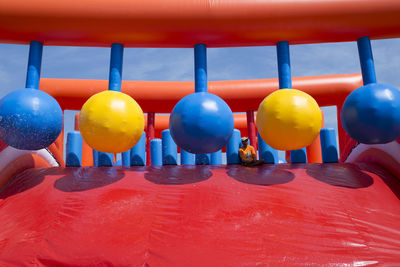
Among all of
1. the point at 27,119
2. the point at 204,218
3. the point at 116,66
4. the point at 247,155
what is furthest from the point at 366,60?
the point at 27,119

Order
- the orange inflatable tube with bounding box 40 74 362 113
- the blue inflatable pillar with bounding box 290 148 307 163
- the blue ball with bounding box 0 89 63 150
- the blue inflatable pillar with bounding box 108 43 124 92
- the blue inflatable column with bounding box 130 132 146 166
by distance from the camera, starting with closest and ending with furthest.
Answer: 1. the blue ball with bounding box 0 89 63 150
2. the blue inflatable pillar with bounding box 108 43 124 92
3. the blue inflatable pillar with bounding box 290 148 307 163
4. the blue inflatable column with bounding box 130 132 146 166
5. the orange inflatable tube with bounding box 40 74 362 113

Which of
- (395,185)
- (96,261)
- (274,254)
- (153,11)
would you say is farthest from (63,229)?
(395,185)

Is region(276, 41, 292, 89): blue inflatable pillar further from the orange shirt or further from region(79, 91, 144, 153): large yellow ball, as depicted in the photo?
region(79, 91, 144, 153): large yellow ball

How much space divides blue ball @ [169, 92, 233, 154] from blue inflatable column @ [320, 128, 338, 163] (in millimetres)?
1606

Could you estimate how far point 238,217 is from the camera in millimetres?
2881

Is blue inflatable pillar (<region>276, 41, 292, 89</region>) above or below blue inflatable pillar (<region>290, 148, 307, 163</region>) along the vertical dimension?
above

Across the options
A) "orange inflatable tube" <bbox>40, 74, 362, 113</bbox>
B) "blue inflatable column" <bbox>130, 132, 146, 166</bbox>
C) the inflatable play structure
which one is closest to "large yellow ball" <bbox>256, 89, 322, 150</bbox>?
the inflatable play structure

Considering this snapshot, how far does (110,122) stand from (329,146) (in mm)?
2794

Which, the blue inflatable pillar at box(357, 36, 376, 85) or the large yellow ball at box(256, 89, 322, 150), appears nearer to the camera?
the large yellow ball at box(256, 89, 322, 150)

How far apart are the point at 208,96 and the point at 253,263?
1.67 meters

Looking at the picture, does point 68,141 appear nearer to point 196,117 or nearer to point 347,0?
point 196,117

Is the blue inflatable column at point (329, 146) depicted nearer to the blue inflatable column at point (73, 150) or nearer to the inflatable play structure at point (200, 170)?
the inflatable play structure at point (200, 170)

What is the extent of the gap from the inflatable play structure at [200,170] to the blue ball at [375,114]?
0.04 feet

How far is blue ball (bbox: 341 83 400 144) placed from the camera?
3.16m
